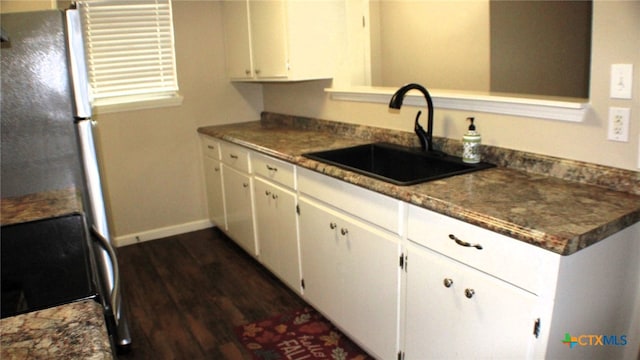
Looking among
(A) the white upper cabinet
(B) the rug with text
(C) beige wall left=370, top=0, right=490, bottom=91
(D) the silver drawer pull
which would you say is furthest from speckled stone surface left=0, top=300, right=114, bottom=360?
(C) beige wall left=370, top=0, right=490, bottom=91

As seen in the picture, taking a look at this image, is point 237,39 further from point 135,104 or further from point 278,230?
point 278,230

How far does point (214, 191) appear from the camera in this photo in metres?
3.76

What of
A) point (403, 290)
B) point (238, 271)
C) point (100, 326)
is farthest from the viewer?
point (238, 271)

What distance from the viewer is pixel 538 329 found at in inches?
51.2

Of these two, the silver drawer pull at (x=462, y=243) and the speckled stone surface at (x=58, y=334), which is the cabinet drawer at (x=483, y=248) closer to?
the silver drawer pull at (x=462, y=243)

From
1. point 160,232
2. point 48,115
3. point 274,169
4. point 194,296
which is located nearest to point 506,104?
point 274,169

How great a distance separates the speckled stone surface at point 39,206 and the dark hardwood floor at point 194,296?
934 millimetres

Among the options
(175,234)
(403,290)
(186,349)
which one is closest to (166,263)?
(175,234)

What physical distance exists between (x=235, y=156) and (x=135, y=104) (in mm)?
1030

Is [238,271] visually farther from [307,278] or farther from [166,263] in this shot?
[307,278]

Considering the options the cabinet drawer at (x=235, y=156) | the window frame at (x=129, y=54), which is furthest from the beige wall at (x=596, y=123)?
the window frame at (x=129, y=54)

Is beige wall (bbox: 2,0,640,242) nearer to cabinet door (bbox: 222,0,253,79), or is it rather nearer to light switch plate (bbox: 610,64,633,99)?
cabinet door (bbox: 222,0,253,79)

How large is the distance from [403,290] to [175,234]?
2.65 m

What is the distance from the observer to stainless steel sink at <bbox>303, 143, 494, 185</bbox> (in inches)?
83.0
